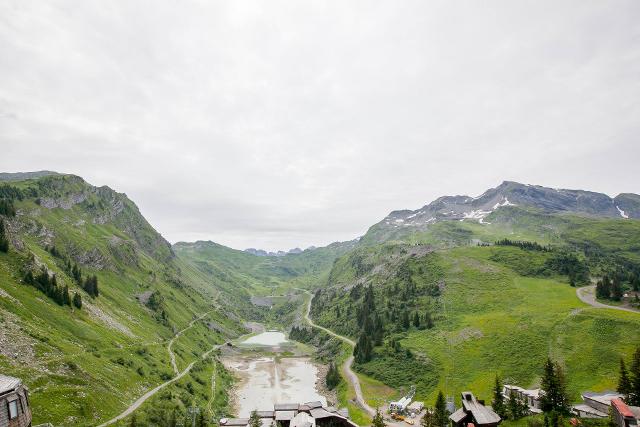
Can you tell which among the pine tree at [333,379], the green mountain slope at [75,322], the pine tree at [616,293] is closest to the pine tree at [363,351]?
the pine tree at [333,379]

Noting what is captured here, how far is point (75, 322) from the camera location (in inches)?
3853

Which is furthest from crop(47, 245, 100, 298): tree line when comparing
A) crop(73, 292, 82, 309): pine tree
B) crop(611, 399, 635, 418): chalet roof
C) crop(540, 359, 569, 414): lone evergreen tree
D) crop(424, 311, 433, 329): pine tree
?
crop(611, 399, 635, 418): chalet roof

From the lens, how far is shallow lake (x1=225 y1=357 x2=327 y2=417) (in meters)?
110

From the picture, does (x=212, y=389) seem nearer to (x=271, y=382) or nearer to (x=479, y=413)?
(x=271, y=382)

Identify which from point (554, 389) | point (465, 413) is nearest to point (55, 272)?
point (465, 413)

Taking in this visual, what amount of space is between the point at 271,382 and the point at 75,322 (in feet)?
219

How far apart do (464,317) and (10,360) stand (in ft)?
422

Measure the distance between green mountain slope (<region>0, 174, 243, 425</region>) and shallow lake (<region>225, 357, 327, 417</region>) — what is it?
20434 millimetres

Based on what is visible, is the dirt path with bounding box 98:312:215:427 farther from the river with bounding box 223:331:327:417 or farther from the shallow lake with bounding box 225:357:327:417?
the shallow lake with bounding box 225:357:327:417

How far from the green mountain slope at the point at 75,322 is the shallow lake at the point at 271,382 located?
20.4 m

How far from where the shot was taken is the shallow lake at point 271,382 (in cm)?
10988

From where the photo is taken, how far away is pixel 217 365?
14312cm

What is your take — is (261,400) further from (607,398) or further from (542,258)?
(542,258)

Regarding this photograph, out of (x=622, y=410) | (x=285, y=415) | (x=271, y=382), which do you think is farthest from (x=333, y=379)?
(x=622, y=410)
